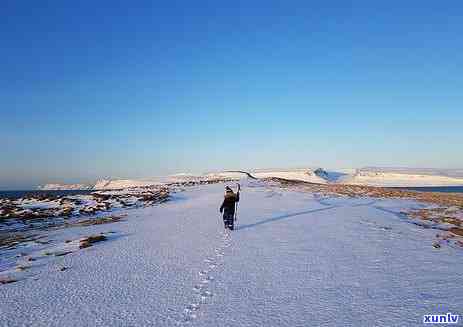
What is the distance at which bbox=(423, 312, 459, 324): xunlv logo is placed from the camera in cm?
548

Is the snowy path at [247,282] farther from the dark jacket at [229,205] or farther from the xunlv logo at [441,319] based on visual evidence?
the dark jacket at [229,205]

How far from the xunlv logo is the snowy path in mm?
130

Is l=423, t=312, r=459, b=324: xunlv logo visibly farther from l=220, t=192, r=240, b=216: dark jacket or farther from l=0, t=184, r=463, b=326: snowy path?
l=220, t=192, r=240, b=216: dark jacket

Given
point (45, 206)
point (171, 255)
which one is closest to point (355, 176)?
point (45, 206)

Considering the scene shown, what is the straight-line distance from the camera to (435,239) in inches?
529

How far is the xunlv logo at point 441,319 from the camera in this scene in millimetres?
5477

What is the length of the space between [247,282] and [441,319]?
391cm

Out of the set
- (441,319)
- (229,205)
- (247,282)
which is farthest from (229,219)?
(441,319)

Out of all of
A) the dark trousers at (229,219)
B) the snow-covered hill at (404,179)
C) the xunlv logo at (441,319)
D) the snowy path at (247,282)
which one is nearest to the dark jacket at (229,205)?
the dark trousers at (229,219)

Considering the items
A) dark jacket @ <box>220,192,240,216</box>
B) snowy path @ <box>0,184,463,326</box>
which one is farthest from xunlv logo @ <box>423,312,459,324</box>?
dark jacket @ <box>220,192,240,216</box>

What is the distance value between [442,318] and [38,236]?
16.7 metres

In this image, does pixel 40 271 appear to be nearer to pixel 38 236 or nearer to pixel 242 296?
pixel 242 296

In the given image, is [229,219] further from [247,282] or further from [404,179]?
[404,179]

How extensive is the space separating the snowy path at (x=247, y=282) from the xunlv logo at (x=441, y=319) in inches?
5.1
